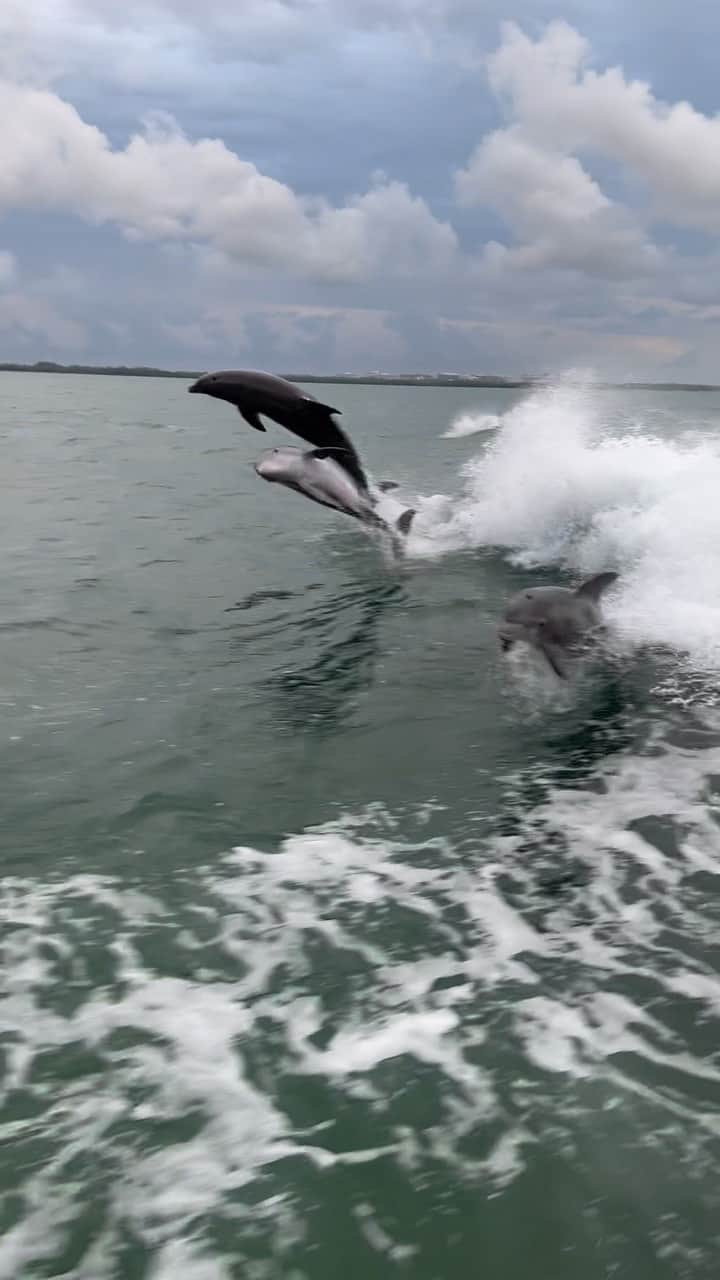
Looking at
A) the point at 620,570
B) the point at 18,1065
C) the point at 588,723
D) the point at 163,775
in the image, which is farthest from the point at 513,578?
the point at 18,1065

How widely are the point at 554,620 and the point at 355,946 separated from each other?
20.8 ft

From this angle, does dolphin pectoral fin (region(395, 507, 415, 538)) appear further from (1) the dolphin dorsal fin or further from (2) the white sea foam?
(2) the white sea foam

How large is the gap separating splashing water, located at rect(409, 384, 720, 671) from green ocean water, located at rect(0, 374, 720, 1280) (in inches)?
10.8

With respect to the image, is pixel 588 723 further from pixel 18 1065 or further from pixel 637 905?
pixel 18 1065

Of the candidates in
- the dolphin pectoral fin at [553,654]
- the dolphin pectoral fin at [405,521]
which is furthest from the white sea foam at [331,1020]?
the dolphin pectoral fin at [405,521]

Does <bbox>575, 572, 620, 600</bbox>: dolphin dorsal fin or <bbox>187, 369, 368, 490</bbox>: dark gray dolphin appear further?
<bbox>187, 369, 368, 490</bbox>: dark gray dolphin

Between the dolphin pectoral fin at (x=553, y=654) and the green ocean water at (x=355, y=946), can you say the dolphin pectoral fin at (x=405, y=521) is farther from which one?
the dolphin pectoral fin at (x=553, y=654)

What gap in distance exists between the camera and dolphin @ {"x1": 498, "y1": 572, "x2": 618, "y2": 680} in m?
11.4

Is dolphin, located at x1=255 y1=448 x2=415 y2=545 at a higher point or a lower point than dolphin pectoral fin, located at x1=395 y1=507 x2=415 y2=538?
higher

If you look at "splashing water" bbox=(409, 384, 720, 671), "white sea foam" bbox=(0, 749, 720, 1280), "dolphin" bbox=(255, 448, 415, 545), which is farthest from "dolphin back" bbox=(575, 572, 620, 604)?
"white sea foam" bbox=(0, 749, 720, 1280)

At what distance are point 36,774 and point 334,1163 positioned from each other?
17.6ft

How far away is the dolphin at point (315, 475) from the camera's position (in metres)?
14.9

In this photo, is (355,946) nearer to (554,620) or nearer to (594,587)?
(554,620)

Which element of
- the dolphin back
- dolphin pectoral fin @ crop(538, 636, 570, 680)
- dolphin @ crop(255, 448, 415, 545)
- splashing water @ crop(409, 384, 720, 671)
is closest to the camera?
dolphin pectoral fin @ crop(538, 636, 570, 680)
